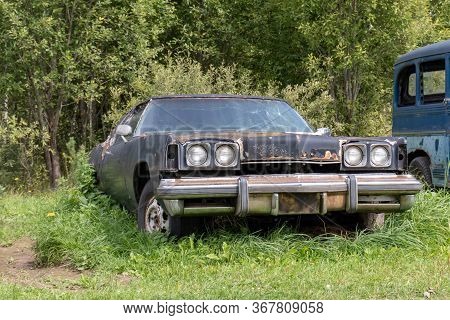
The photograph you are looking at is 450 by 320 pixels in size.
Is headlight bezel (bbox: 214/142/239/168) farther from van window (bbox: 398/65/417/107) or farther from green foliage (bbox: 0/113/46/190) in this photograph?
green foliage (bbox: 0/113/46/190)

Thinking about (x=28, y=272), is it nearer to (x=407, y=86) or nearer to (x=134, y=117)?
(x=134, y=117)

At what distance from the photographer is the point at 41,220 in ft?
26.7

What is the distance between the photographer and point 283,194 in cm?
582

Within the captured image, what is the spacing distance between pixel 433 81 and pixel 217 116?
4.97m

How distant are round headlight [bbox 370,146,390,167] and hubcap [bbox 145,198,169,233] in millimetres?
1779

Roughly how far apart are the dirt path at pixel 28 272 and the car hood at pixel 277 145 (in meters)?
1.35

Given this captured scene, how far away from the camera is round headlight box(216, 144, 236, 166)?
19.2 ft

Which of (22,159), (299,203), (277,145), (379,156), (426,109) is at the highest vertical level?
(426,109)

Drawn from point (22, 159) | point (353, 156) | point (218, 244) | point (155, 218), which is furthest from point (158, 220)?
point (22, 159)

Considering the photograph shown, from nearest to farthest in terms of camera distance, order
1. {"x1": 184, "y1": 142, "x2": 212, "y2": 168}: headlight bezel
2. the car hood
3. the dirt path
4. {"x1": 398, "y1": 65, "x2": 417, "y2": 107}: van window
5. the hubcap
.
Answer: the dirt path < {"x1": 184, "y1": 142, "x2": 212, "y2": 168}: headlight bezel < the car hood < the hubcap < {"x1": 398, "y1": 65, "x2": 417, "y2": 107}: van window

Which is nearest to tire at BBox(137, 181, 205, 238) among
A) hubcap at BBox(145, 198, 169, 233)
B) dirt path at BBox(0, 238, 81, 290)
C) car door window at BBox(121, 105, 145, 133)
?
hubcap at BBox(145, 198, 169, 233)

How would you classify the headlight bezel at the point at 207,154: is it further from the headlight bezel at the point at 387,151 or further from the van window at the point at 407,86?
the van window at the point at 407,86

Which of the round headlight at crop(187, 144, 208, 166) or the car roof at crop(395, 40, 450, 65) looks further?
the car roof at crop(395, 40, 450, 65)

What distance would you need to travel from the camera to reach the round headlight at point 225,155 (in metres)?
5.85
